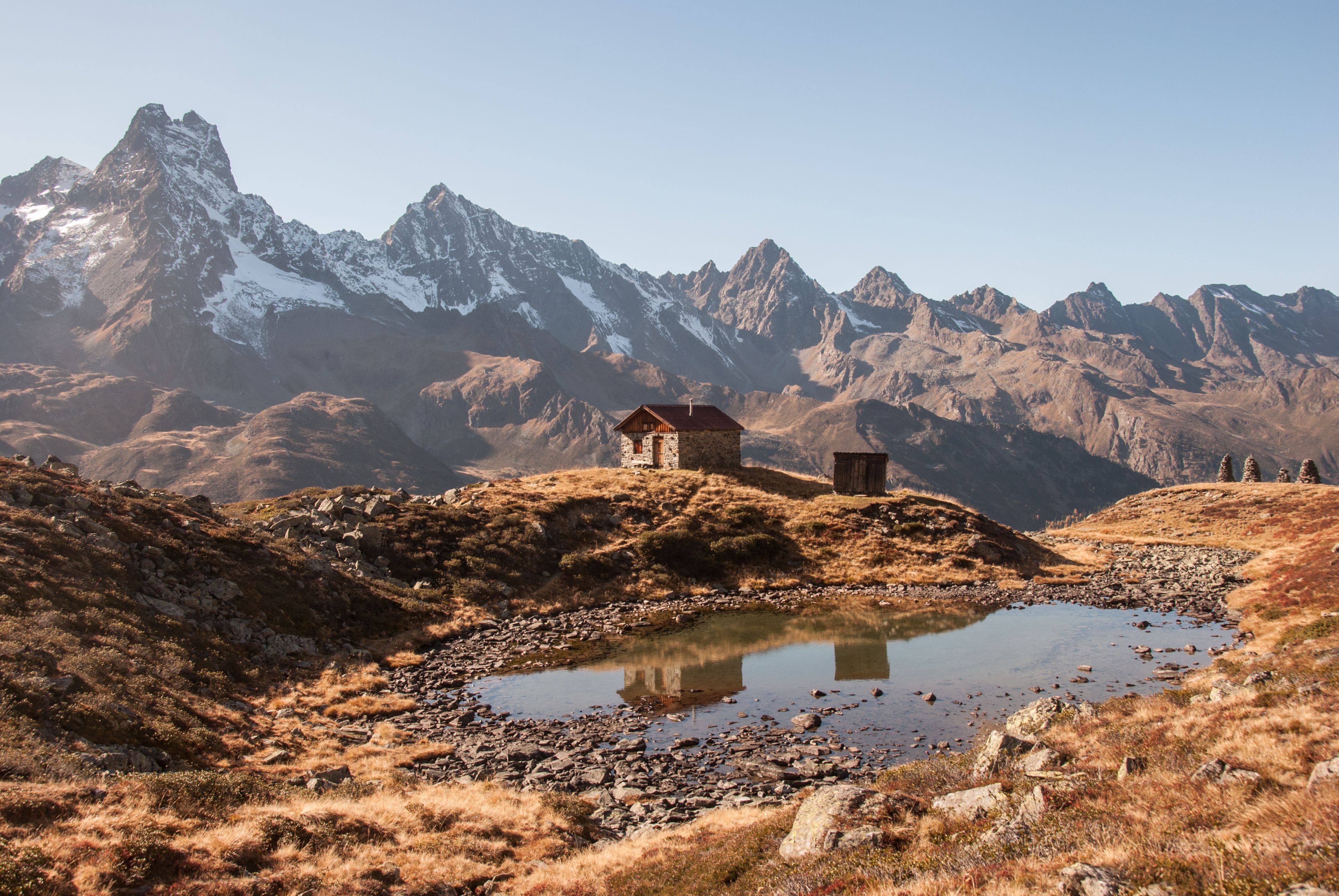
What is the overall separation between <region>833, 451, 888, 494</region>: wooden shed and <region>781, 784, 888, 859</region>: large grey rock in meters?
50.1

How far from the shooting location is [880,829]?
44.9 ft

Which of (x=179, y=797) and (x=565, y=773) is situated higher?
(x=179, y=797)

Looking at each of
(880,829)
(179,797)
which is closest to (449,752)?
(179,797)

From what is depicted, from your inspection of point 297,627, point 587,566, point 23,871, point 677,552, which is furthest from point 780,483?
point 23,871

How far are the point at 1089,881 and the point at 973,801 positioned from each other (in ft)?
15.3

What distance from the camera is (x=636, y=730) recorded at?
89.4 ft

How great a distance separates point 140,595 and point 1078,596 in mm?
50217

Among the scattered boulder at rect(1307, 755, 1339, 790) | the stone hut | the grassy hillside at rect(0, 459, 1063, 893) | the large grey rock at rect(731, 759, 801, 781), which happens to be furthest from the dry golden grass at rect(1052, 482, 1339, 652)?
the stone hut

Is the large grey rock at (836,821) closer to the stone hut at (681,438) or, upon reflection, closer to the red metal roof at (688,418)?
the stone hut at (681,438)

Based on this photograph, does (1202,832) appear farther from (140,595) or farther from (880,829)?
(140,595)

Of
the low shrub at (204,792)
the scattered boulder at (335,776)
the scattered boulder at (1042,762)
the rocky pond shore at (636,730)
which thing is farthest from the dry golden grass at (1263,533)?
the low shrub at (204,792)

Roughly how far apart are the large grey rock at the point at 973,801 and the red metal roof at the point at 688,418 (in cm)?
5457

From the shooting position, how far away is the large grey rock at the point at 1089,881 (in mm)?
9430

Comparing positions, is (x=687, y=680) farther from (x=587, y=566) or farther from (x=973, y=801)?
(x=973, y=801)
